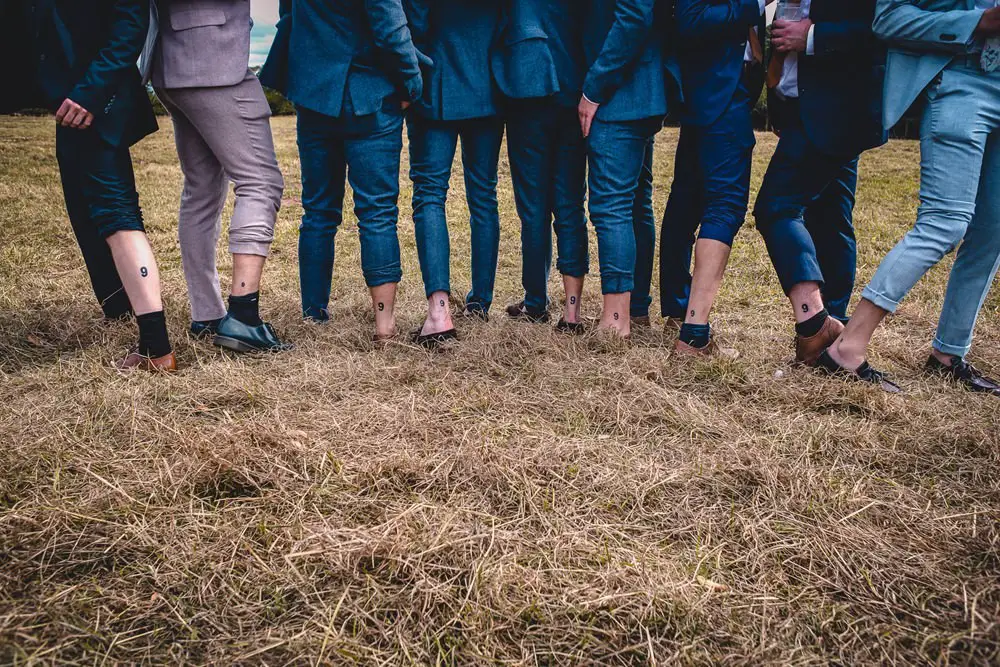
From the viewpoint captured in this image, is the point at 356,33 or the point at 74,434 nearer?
the point at 74,434

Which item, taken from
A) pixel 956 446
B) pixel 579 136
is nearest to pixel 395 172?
pixel 579 136

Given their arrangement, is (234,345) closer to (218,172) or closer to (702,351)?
(218,172)

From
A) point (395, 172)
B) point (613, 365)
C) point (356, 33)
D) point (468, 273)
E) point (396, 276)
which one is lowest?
point (468, 273)

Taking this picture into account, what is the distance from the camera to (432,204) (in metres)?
3.42

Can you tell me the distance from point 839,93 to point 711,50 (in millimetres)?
534

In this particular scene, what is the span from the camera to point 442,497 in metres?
2.08

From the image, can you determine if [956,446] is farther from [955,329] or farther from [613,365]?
[613,365]

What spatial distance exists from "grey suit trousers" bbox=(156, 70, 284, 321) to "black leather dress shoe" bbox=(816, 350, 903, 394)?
7.89 ft

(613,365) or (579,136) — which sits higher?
(579,136)

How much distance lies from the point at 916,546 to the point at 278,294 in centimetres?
357

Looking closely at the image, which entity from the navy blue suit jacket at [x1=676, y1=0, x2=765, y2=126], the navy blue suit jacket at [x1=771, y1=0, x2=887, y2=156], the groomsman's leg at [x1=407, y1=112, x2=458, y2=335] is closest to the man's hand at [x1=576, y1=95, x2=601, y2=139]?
the navy blue suit jacket at [x1=676, y1=0, x2=765, y2=126]

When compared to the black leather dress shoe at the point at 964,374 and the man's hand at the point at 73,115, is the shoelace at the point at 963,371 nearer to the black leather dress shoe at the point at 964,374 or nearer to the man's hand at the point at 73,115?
the black leather dress shoe at the point at 964,374

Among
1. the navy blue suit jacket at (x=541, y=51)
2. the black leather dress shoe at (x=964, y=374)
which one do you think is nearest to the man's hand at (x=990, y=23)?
the black leather dress shoe at (x=964, y=374)

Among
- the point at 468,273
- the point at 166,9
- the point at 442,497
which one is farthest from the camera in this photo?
the point at 468,273
